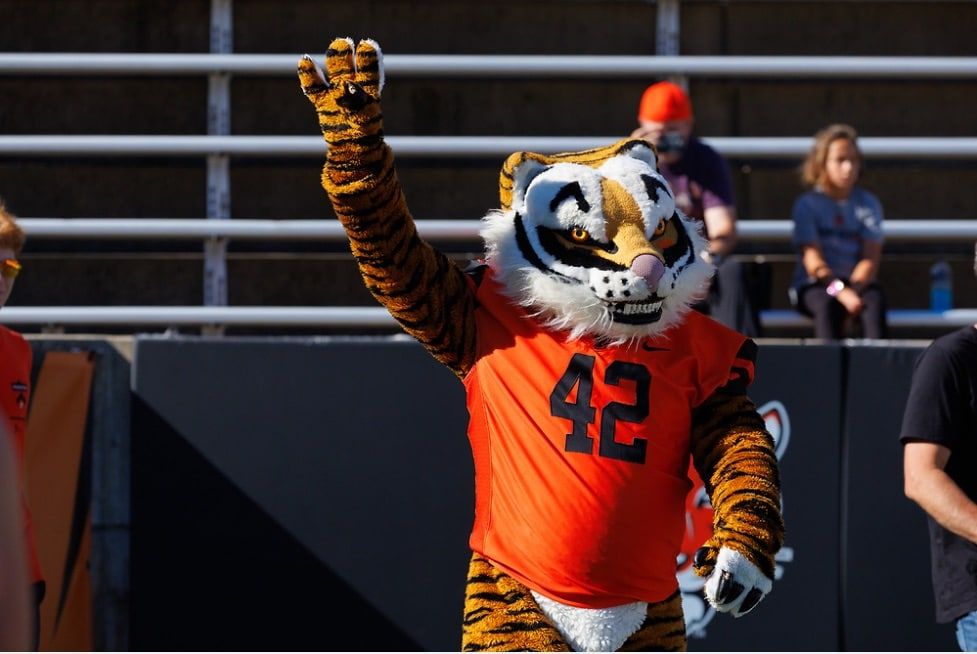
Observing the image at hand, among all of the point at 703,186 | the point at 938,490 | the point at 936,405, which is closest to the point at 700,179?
the point at 703,186

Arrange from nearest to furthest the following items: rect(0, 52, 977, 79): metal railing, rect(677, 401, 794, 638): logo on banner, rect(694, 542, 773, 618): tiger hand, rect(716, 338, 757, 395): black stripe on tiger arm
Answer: rect(694, 542, 773, 618): tiger hand
rect(716, 338, 757, 395): black stripe on tiger arm
rect(677, 401, 794, 638): logo on banner
rect(0, 52, 977, 79): metal railing

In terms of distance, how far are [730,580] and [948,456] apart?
1068mm

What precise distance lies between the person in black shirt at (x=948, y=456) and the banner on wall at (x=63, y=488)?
3.02m

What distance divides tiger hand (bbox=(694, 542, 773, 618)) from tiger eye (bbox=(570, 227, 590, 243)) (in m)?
0.82

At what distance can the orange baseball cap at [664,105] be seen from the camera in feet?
20.4

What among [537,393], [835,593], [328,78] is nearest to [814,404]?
[835,593]

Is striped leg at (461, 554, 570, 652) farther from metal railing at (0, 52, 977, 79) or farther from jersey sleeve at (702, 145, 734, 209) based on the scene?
metal railing at (0, 52, 977, 79)

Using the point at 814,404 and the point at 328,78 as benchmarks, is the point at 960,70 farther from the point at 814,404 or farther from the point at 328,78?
the point at 328,78

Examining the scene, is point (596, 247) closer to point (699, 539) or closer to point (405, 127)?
point (699, 539)

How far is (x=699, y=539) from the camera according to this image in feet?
18.5

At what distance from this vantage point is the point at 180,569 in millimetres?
5473

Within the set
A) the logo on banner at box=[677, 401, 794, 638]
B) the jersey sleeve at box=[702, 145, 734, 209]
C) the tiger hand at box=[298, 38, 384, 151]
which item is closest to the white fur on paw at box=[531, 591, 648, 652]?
the tiger hand at box=[298, 38, 384, 151]

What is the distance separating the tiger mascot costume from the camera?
11.2 ft

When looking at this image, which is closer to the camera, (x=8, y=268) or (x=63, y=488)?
(x=8, y=268)
